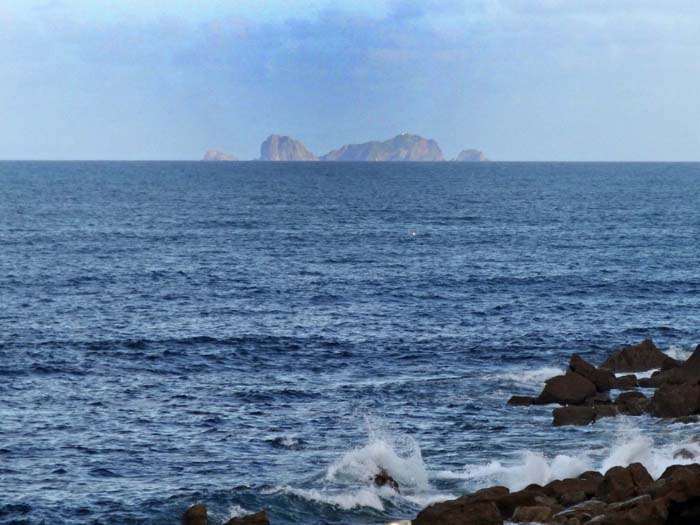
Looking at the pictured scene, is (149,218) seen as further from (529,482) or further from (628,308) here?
(529,482)

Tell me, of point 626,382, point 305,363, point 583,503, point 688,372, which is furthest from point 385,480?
point 305,363

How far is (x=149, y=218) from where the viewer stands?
5955 inches

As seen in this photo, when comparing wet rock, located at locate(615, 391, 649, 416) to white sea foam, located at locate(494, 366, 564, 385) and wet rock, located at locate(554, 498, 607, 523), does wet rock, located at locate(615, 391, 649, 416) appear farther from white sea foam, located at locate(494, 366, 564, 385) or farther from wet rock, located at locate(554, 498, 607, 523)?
wet rock, located at locate(554, 498, 607, 523)

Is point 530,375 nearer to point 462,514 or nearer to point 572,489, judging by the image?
point 572,489

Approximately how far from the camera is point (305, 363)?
197ft

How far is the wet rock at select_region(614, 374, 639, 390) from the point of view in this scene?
175 feet

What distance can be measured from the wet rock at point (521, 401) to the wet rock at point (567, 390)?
1.11 ft

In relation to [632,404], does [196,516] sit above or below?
below

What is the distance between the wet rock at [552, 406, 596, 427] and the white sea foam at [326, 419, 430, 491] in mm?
8511

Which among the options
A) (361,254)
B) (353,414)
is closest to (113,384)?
(353,414)

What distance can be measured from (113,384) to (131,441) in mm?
9804

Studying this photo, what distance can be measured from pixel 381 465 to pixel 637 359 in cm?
2260

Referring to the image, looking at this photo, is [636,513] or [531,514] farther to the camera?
[531,514]

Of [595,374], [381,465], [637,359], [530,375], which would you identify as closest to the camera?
[381,465]
